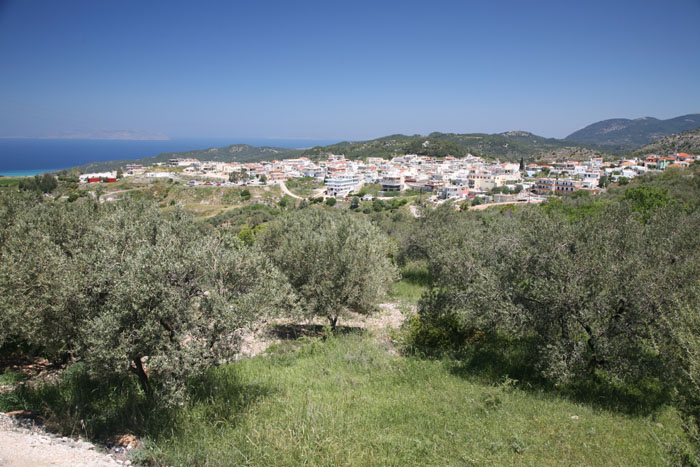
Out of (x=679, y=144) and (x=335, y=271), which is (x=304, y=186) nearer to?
(x=335, y=271)

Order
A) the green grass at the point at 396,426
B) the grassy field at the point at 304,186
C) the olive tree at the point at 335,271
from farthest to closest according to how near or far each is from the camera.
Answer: the grassy field at the point at 304,186 < the olive tree at the point at 335,271 < the green grass at the point at 396,426

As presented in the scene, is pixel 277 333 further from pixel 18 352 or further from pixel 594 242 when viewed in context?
pixel 594 242

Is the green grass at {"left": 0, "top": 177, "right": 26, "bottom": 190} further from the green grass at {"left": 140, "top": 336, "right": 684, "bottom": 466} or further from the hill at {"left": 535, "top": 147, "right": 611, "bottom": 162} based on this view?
the hill at {"left": 535, "top": 147, "right": 611, "bottom": 162}

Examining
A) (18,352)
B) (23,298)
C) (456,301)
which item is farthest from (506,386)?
(18,352)

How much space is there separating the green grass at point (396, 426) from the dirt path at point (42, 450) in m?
0.88

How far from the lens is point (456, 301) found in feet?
38.4

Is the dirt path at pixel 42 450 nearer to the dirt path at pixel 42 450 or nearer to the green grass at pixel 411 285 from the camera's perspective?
the dirt path at pixel 42 450

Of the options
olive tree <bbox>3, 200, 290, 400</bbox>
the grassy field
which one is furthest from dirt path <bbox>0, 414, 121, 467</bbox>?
the grassy field

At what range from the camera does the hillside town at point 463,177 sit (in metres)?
94.1

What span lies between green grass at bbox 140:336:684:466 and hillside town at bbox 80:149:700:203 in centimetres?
8353

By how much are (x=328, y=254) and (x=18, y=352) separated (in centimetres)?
1027

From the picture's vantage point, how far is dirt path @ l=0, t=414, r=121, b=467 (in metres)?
5.86

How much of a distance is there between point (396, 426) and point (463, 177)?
123962mm

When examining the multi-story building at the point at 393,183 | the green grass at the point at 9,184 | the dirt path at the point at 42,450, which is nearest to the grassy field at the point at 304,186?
the multi-story building at the point at 393,183
